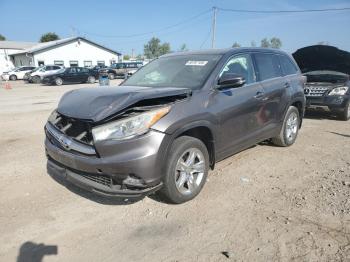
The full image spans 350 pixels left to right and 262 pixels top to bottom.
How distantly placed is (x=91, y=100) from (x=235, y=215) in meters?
2.09

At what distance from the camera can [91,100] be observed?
367 cm

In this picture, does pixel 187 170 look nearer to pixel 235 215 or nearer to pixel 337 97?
pixel 235 215

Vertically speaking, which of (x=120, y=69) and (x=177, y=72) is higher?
(x=177, y=72)

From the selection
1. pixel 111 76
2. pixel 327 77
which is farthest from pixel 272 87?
pixel 111 76

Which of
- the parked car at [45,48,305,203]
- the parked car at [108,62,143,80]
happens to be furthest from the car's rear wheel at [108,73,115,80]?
the parked car at [45,48,305,203]

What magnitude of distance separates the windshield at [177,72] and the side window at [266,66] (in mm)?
1008

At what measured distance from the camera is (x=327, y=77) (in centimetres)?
940

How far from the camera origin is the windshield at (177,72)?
170 inches

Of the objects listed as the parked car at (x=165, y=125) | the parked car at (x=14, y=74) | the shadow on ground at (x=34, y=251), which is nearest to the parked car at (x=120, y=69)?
the parked car at (x=14, y=74)

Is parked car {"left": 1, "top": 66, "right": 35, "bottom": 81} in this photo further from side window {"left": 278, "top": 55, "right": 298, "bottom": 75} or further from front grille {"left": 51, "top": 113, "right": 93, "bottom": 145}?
front grille {"left": 51, "top": 113, "right": 93, "bottom": 145}

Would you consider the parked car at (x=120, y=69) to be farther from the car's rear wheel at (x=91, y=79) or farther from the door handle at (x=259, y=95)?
the door handle at (x=259, y=95)

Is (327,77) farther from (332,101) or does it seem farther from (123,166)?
(123,166)

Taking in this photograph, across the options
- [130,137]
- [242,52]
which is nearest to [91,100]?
[130,137]

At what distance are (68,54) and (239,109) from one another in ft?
144
